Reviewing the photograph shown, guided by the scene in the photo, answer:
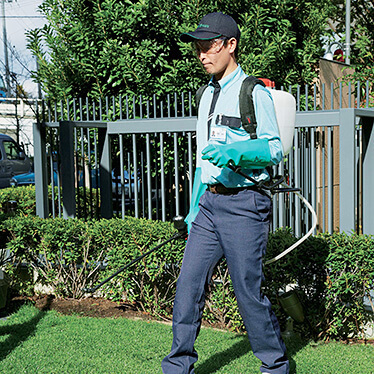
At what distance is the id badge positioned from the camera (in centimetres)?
315

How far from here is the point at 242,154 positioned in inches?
114

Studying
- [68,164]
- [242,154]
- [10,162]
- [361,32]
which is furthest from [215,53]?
[10,162]

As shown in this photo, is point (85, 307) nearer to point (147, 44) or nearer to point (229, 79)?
point (229, 79)

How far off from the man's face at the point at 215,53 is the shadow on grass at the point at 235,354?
A: 1.87m

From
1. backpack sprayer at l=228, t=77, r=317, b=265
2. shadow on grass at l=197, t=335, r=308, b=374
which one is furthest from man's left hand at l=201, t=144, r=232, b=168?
shadow on grass at l=197, t=335, r=308, b=374

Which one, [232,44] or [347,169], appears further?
[347,169]

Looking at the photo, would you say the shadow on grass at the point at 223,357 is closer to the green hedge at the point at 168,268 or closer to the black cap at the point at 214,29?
the green hedge at the point at 168,268

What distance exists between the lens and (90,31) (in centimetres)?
704

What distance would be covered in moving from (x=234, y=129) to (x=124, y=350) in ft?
6.15

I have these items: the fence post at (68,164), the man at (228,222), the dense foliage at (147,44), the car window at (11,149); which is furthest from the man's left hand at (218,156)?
the car window at (11,149)

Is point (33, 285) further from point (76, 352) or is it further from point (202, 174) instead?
point (202, 174)

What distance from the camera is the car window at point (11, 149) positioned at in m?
Answer: 17.8

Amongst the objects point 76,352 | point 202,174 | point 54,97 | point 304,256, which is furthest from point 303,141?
point 54,97

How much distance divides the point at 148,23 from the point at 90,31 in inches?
27.7
